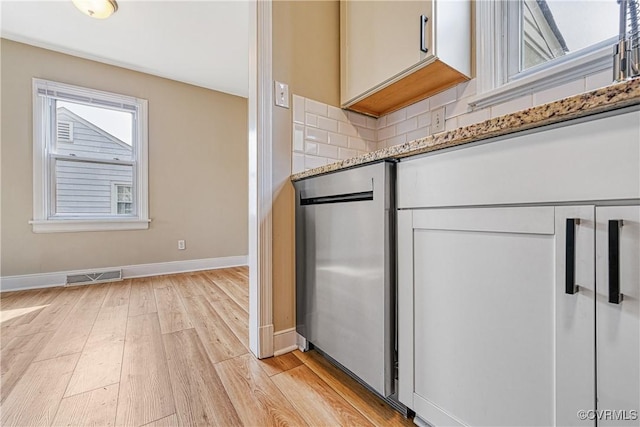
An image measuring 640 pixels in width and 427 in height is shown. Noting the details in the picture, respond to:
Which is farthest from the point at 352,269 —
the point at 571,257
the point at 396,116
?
the point at 396,116

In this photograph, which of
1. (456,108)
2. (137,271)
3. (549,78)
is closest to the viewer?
(549,78)

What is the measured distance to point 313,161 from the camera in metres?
1.42

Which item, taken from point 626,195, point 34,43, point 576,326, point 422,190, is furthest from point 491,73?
point 34,43

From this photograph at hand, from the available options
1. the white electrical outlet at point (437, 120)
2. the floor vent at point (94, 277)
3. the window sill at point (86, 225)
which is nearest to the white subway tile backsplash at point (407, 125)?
the white electrical outlet at point (437, 120)

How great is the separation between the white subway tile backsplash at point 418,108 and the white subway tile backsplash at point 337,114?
365 mm

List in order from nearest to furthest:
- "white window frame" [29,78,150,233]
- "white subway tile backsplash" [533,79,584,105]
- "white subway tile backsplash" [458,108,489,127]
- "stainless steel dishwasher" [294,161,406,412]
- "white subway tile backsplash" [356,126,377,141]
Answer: "stainless steel dishwasher" [294,161,406,412] → "white subway tile backsplash" [533,79,584,105] → "white subway tile backsplash" [458,108,489,127] → "white subway tile backsplash" [356,126,377,141] → "white window frame" [29,78,150,233]

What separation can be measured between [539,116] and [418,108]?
3.48ft

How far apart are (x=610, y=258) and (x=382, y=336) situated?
575 mm

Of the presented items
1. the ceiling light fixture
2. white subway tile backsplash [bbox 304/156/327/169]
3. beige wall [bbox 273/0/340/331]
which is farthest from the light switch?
the ceiling light fixture

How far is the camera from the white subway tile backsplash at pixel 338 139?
4.95 ft

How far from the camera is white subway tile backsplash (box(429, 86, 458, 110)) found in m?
1.31

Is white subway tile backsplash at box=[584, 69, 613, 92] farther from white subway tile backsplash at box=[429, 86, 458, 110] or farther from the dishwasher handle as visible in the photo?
the dishwasher handle

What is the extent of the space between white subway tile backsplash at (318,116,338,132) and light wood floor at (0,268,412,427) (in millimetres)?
1203

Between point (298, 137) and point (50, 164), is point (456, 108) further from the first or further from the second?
point (50, 164)
